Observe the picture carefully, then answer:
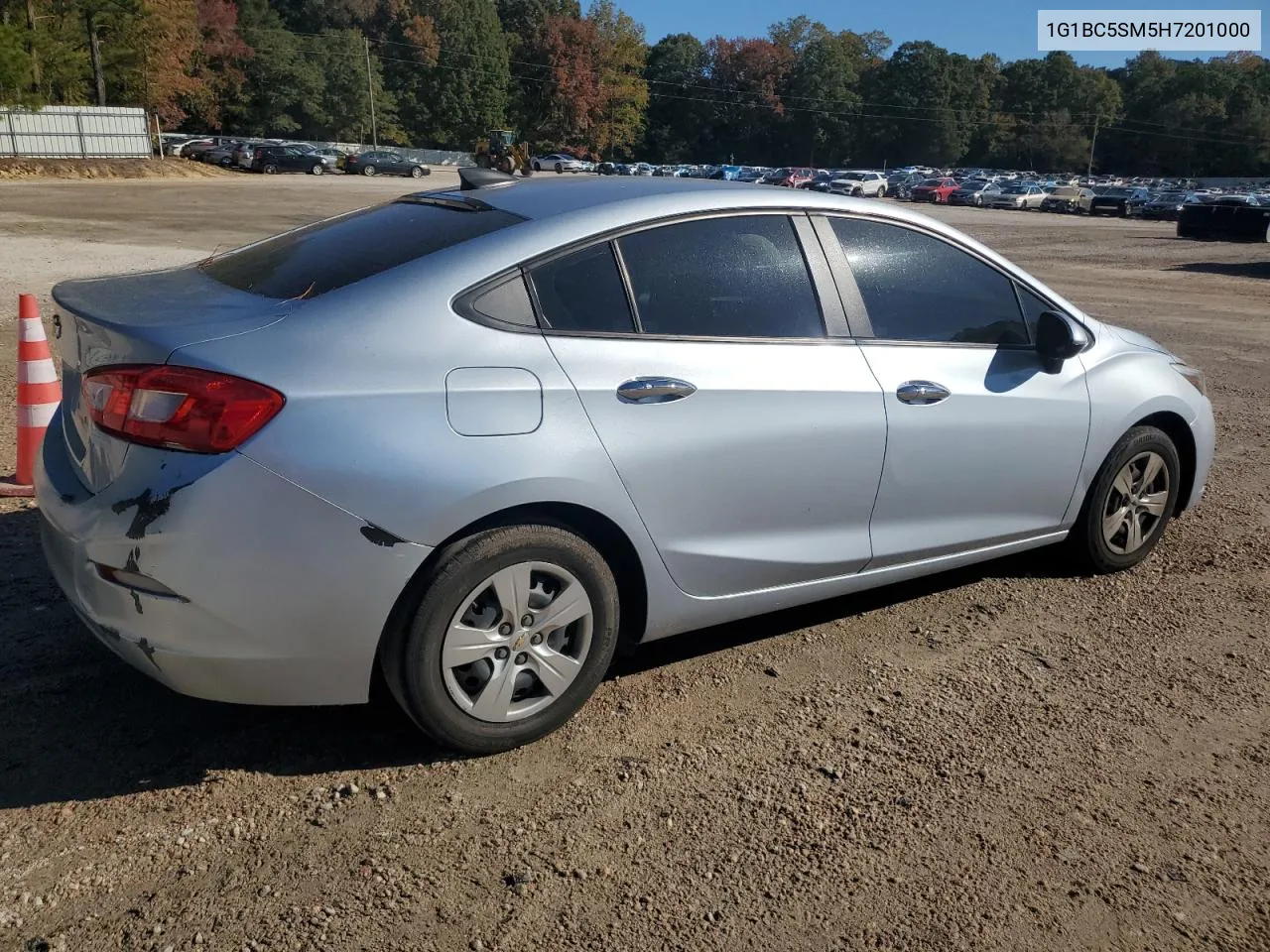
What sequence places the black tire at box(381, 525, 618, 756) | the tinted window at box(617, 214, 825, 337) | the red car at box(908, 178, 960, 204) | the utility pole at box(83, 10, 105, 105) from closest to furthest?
the black tire at box(381, 525, 618, 756) < the tinted window at box(617, 214, 825, 337) < the utility pole at box(83, 10, 105, 105) < the red car at box(908, 178, 960, 204)

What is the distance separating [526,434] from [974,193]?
61.7m

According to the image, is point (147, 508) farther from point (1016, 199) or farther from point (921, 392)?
point (1016, 199)

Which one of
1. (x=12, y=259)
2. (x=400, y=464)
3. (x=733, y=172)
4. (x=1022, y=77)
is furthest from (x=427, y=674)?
(x=1022, y=77)

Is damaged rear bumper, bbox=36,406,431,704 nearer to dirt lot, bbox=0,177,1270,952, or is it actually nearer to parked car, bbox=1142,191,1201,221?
dirt lot, bbox=0,177,1270,952

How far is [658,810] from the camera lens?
3.01m

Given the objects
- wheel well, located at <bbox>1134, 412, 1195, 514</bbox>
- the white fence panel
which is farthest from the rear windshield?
the white fence panel

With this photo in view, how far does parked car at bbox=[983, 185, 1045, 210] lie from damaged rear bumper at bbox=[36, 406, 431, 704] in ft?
A: 194

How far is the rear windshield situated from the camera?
326 cm

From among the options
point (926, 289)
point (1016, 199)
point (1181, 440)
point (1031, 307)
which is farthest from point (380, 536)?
point (1016, 199)

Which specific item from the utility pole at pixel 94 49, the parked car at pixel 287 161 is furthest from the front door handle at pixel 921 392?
the utility pole at pixel 94 49

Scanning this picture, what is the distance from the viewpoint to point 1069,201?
54031 millimetres

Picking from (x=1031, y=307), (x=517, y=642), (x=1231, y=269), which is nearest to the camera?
(x=517, y=642)

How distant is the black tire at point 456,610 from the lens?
116 inches

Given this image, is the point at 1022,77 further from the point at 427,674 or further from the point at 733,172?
the point at 427,674
